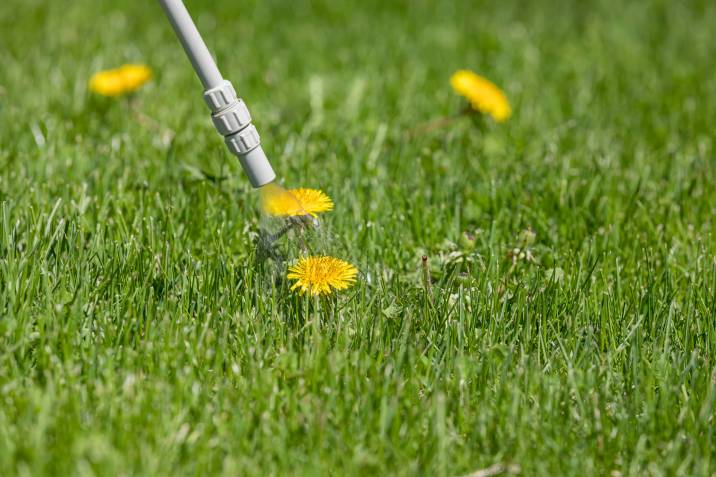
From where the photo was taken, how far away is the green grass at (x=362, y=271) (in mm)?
1777

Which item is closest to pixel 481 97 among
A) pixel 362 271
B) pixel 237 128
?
pixel 362 271

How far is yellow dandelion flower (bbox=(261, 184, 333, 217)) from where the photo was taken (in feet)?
7.09

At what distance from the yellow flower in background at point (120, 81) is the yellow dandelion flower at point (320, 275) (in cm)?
157

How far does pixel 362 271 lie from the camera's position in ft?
7.67

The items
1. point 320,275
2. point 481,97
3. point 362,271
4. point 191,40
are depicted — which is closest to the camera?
point 191,40

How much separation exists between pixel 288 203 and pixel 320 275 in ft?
0.64

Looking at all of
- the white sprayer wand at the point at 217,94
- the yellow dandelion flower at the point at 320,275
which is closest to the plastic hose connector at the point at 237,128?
the white sprayer wand at the point at 217,94

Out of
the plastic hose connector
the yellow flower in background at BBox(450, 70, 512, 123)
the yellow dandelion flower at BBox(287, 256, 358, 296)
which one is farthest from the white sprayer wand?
the yellow flower in background at BBox(450, 70, 512, 123)

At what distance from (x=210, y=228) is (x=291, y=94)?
4.56 feet

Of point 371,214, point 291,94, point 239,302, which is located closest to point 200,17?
point 291,94

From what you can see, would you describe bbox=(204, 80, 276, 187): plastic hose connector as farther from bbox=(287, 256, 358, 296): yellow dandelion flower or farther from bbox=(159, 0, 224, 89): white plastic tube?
bbox=(287, 256, 358, 296): yellow dandelion flower

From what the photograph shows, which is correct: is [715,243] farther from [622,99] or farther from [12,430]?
[12,430]

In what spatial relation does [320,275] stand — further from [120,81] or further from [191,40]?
[120,81]

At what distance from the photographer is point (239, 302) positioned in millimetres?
2211
